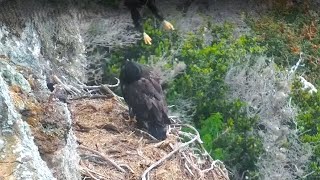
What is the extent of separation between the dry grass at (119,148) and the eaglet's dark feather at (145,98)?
4.2 inches

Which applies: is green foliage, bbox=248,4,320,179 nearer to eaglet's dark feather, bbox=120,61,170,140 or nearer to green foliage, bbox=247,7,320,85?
green foliage, bbox=247,7,320,85

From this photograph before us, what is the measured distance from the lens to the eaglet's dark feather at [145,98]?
5961mm

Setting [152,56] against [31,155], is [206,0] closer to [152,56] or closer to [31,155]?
[152,56]

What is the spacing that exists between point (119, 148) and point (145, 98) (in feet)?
2.48

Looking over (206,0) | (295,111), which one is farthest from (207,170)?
(206,0)

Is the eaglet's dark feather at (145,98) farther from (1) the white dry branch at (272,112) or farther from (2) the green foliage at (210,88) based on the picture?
(1) the white dry branch at (272,112)

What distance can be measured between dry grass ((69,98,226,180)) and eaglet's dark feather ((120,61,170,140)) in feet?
0.35

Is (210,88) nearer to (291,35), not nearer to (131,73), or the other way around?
(131,73)

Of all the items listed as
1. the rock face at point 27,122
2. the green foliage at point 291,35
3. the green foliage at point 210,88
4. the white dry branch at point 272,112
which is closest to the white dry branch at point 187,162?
the rock face at point 27,122

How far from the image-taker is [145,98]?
6.12 meters

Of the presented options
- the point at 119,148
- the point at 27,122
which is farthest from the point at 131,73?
the point at 27,122

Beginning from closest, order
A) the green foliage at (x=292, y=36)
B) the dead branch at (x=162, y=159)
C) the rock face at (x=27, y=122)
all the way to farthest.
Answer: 1. the rock face at (x=27, y=122)
2. the dead branch at (x=162, y=159)
3. the green foliage at (x=292, y=36)

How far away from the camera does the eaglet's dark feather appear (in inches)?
235

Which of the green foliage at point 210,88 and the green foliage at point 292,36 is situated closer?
the green foliage at point 210,88
